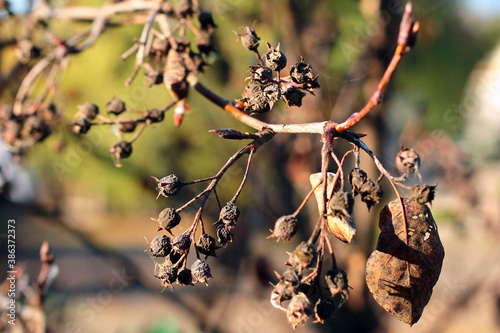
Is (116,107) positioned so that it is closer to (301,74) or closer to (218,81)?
(301,74)

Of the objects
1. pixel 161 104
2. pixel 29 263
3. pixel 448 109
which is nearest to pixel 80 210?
pixel 29 263

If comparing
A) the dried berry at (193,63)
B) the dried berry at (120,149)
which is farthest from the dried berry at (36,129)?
the dried berry at (193,63)

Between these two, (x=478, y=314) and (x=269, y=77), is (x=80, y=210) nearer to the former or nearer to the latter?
(x=478, y=314)

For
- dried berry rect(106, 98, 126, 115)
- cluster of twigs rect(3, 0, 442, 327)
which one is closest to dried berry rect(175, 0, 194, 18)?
cluster of twigs rect(3, 0, 442, 327)

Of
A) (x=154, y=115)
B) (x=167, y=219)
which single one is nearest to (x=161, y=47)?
(x=154, y=115)

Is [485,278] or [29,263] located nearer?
[485,278]

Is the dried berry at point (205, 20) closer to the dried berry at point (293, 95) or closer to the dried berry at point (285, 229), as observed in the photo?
the dried berry at point (293, 95)

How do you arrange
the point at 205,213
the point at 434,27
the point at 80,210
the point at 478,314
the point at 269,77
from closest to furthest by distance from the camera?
the point at 269,77, the point at 205,213, the point at 434,27, the point at 478,314, the point at 80,210
